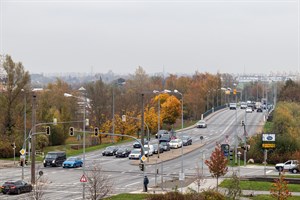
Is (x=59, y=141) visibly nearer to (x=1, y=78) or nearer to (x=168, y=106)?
(x=1, y=78)

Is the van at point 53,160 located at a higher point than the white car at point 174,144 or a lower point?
lower

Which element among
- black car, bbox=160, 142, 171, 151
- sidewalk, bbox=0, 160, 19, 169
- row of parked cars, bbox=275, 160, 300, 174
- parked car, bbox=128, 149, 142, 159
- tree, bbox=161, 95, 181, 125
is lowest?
sidewalk, bbox=0, 160, 19, 169

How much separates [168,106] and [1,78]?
39723 mm

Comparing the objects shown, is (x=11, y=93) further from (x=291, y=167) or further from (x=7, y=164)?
(x=291, y=167)

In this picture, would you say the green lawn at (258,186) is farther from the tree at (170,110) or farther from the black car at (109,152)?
the tree at (170,110)

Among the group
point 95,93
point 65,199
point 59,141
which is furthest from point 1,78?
point 65,199

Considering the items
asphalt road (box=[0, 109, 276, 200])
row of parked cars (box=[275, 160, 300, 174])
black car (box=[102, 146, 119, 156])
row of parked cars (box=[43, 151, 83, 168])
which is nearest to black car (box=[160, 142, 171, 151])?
asphalt road (box=[0, 109, 276, 200])

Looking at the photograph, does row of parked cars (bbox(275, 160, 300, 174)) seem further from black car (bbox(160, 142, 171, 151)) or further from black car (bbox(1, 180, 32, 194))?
black car (bbox(1, 180, 32, 194))

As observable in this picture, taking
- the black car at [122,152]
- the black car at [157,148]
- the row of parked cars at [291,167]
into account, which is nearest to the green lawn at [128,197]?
the row of parked cars at [291,167]

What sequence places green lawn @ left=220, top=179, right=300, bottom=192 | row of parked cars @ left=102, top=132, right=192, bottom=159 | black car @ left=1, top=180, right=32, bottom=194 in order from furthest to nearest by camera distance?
row of parked cars @ left=102, top=132, right=192, bottom=159, green lawn @ left=220, top=179, right=300, bottom=192, black car @ left=1, top=180, right=32, bottom=194

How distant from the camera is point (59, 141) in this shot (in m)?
101

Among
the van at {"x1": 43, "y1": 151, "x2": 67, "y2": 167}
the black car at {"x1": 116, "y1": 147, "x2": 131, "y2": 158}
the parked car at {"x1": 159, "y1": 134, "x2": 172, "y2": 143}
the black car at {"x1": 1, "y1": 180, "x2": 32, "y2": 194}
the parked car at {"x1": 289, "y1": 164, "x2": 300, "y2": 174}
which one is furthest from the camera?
the parked car at {"x1": 159, "y1": 134, "x2": 172, "y2": 143}

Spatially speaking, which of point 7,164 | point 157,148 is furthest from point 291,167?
point 7,164

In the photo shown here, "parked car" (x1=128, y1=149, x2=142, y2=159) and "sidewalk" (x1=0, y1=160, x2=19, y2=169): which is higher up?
"parked car" (x1=128, y1=149, x2=142, y2=159)
